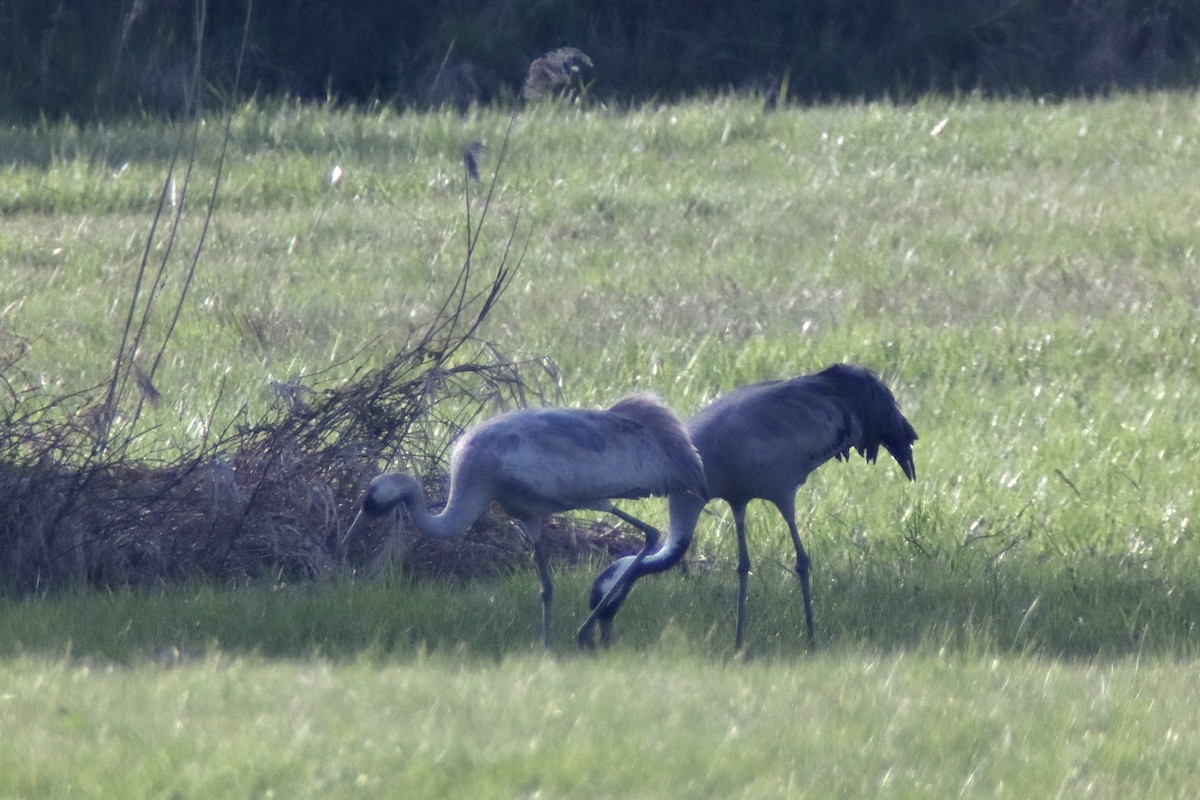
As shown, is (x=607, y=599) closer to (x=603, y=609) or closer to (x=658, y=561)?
(x=603, y=609)

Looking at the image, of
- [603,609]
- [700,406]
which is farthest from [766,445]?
[700,406]

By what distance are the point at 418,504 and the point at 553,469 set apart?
20.0 inches

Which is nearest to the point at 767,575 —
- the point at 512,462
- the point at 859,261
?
the point at 512,462

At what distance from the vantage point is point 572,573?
7.71 meters

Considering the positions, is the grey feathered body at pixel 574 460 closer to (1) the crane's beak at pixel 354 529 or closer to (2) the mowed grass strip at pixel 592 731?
(2) the mowed grass strip at pixel 592 731

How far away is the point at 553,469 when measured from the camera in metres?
6.36

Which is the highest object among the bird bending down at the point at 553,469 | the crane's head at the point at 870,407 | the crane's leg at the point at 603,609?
the crane's head at the point at 870,407

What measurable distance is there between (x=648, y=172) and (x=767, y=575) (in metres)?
8.96

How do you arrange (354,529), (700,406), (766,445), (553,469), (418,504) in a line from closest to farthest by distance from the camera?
(553,469), (418,504), (766,445), (354,529), (700,406)

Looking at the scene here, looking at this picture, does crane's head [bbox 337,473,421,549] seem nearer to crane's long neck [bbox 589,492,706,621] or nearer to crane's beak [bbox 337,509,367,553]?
crane's long neck [bbox 589,492,706,621]

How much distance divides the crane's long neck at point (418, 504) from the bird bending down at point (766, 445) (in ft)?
→ 1.78

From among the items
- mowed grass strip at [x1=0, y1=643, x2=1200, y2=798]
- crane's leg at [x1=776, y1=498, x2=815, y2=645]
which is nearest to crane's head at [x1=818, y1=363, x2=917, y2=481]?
crane's leg at [x1=776, y1=498, x2=815, y2=645]

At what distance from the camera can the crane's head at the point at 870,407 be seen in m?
6.88

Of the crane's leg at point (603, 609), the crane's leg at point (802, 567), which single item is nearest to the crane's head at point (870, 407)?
the crane's leg at point (802, 567)
